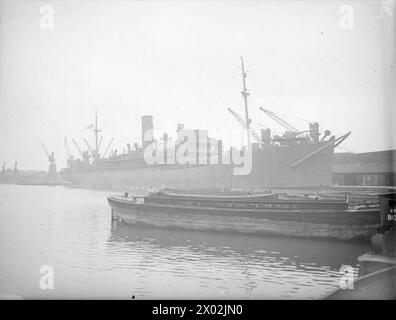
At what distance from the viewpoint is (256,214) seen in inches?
733

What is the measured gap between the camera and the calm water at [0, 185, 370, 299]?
1063 centimetres

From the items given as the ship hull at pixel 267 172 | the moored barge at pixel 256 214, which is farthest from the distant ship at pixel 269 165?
the moored barge at pixel 256 214

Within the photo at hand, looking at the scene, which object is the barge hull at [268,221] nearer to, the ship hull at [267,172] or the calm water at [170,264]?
the calm water at [170,264]

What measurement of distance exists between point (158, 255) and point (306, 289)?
7.24 m

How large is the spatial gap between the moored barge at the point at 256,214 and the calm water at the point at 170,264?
0.59 metres

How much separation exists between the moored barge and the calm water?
59cm

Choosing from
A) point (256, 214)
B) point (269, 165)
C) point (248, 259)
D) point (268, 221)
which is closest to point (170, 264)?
point (248, 259)

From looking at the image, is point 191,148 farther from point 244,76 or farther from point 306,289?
point 306,289

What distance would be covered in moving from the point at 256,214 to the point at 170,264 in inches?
266

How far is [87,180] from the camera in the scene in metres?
93.2

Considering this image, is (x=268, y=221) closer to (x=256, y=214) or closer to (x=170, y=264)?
(x=256, y=214)

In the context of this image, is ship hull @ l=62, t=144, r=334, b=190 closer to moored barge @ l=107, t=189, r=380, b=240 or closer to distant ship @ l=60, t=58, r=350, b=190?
distant ship @ l=60, t=58, r=350, b=190

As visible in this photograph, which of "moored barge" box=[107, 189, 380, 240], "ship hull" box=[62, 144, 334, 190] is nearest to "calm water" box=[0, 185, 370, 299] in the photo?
"moored barge" box=[107, 189, 380, 240]
